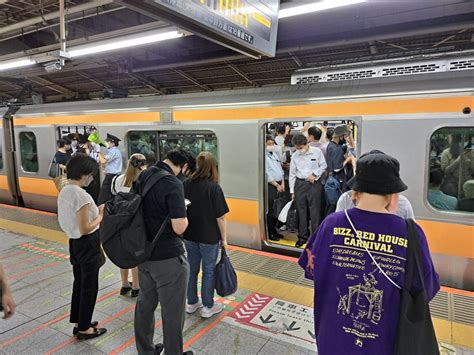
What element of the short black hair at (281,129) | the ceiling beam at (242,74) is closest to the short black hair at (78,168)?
the short black hair at (281,129)

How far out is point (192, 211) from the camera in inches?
125

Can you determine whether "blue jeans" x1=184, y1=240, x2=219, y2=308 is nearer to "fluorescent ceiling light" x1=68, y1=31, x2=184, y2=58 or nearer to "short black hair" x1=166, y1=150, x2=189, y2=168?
"short black hair" x1=166, y1=150, x2=189, y2=168

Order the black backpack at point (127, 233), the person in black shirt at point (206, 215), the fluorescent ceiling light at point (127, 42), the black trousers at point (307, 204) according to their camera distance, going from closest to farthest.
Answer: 1. the black backpack at point (127, 233)
2. the person in black shirt at point (206, 215)
3. the fluorescent ceiling light at point (127, 42)
4. the black trousers at point (307, 204)

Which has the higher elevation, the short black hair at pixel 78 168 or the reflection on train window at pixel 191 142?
the reflection on train window at pixel 191 142

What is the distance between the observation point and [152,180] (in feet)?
7.89

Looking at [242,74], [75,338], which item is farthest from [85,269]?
[242,74]

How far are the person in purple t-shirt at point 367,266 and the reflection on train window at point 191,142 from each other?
3.79 metres

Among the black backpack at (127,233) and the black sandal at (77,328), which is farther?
the black sandal at (77,328)

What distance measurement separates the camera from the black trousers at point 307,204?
15.6ft

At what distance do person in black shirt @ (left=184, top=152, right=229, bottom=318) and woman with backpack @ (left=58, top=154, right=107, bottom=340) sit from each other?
0.79 meters

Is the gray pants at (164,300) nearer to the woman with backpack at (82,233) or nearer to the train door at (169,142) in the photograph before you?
the woman with backpack at (82,233)

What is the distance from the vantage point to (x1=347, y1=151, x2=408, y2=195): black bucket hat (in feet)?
→ 4.78

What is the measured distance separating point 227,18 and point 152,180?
1.35 meters

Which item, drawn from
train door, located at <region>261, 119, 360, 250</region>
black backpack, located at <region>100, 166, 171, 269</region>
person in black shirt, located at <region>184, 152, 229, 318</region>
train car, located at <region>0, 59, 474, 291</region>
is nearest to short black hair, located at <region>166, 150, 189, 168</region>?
black backpack, located at <region>100, 166, 171, 269</region>
